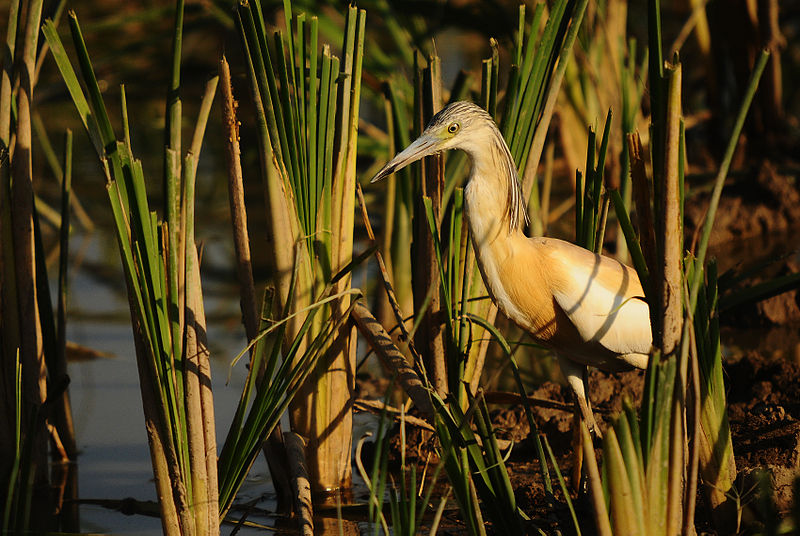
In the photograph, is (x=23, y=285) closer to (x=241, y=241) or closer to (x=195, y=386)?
(x=241, y=241)

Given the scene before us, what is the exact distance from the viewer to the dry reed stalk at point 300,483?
2504 mm

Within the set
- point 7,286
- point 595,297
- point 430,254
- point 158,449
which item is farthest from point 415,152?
point 7,286

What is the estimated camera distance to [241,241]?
2656 millimetres

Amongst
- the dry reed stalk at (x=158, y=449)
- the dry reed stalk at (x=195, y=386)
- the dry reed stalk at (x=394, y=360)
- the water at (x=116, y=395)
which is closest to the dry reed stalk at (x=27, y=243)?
the water at (x=116, y=395)

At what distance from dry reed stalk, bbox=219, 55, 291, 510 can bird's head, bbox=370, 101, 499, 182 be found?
373 mm

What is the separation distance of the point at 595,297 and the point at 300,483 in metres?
0.99

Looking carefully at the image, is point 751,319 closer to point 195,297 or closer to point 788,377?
point 788,377

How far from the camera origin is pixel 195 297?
2357 mm

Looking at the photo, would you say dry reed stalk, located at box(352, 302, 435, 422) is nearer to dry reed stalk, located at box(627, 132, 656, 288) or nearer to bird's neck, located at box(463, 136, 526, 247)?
bird's neck, located at box(463, 136, 526, 247)

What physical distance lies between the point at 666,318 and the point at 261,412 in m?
0.95

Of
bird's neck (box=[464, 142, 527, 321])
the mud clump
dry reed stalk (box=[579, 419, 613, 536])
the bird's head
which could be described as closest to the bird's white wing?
bird's neck (box=[464, 142, 527, 321])

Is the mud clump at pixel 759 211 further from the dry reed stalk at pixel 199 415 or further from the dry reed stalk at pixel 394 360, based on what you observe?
the dry reed stalk at pixel 199 415

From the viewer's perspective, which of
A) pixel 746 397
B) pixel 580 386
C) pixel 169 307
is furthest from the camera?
pixel 746 397

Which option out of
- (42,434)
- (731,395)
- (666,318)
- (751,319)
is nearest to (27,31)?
(42,434)
